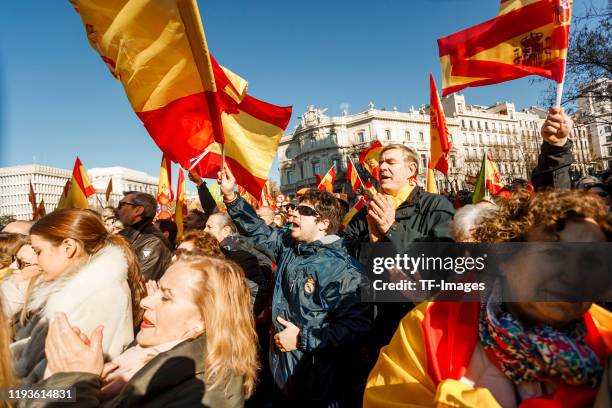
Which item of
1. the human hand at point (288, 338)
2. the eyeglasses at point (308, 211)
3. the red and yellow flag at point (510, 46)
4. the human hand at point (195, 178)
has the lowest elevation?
the human hand at point (288, 338)

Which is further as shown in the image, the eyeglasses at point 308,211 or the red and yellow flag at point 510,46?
the eyeglasses at point 308,211

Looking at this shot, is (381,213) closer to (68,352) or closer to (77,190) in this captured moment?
(68,352)

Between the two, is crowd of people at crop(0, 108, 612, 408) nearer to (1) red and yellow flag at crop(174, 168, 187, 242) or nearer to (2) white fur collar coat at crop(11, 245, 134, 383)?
(2) white fur collar coat at crop(11, 245, 134, 383)

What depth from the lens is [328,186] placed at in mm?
10133

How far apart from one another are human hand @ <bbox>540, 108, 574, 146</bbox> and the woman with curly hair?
1.00 m

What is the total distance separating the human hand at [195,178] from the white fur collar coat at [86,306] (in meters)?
1.59

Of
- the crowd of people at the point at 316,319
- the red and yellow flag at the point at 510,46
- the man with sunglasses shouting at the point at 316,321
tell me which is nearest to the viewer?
the crowd of people at the point at 316,319

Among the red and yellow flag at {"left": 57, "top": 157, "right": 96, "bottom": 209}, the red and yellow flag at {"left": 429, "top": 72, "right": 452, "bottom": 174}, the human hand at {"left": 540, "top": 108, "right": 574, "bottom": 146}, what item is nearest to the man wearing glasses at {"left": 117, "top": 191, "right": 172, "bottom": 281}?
the red and yellow flag at {"left": 57, "top": 157, "right": 96, "bottom": 209}

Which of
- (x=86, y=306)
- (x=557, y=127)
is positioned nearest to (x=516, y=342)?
(x=557, y=127)

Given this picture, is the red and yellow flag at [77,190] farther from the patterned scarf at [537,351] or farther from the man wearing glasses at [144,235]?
the patterned scarf at [537,351]

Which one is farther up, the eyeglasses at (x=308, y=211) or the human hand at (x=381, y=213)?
the eyeglasses at (x=308, y=211)

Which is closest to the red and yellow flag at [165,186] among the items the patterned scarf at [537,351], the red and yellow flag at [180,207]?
the red and yellow flag at [180,207]

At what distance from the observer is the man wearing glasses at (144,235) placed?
158 inches

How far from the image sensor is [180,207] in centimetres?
648
